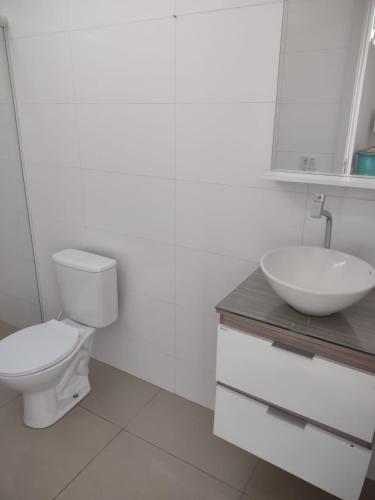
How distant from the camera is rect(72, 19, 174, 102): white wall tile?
169cm

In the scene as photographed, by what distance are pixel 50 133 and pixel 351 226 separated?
5.54 feet

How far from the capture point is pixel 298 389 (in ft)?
4.06

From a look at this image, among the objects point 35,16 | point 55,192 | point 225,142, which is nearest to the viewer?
point 225,142

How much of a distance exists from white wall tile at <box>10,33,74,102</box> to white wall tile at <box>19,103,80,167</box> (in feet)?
0.17

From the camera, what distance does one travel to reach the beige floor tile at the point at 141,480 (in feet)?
5.36

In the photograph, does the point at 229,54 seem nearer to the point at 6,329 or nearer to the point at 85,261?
the point at 85,261

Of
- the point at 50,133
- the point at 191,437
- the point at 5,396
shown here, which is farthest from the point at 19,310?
the point at 191,437

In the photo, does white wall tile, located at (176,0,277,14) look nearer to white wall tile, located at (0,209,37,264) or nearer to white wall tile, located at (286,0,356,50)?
white wall tile, located at (286,0,356,50)

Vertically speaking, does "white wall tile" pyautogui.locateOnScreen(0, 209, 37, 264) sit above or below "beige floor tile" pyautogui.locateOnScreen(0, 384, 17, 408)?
above

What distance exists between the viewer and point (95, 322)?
2125 millimetres

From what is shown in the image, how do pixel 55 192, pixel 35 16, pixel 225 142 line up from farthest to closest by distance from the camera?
pixel 55 192 → pixel 35 16 → pixel 225 142

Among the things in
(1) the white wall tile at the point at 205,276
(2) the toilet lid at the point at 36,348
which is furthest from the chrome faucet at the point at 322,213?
(2) the toilet lid at the point at 36,348

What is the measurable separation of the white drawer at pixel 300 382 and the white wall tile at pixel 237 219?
0.51m

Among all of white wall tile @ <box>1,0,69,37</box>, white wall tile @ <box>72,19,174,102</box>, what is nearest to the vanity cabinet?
white wall tile @ <box>72,19,174,102</box>
